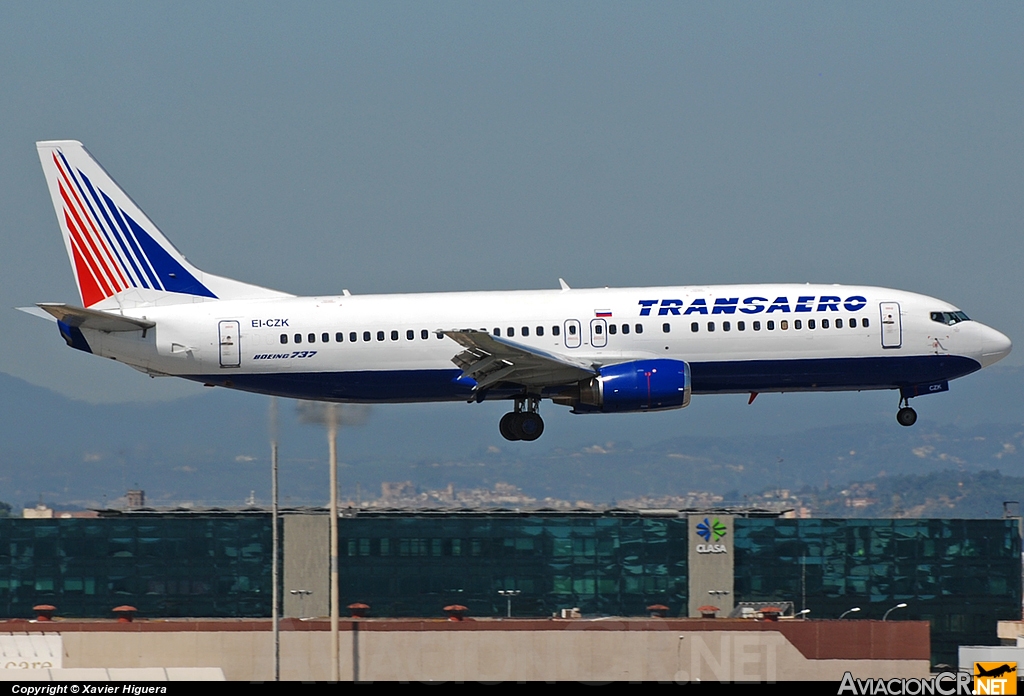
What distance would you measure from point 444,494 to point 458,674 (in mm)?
40341

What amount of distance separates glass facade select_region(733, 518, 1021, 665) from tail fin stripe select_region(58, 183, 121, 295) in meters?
33.4

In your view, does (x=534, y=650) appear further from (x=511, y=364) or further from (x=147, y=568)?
(x=147, y=568)

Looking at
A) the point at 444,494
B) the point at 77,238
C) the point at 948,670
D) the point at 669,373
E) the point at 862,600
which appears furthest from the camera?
the point at 444,494

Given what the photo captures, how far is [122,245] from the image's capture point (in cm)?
5275

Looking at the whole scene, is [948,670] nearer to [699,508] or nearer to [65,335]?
[699,508]

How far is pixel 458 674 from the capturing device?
54875mm

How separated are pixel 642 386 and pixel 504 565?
23819 mm

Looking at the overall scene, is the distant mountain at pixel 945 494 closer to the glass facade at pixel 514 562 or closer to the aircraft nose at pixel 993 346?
the glass facade at pixel 514 562

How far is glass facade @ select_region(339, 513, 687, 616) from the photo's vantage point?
6931 centimetres

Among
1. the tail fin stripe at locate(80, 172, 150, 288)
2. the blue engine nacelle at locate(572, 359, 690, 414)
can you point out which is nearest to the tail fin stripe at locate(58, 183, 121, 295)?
the tail fin stripe at locate(80, 172, 150, 288)

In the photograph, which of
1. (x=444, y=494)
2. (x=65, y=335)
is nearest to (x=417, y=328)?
(x=65, y=335)

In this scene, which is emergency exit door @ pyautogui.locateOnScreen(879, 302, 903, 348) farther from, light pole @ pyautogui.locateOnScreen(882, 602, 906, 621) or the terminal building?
the terminal building

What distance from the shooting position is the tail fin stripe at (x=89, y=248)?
172ft

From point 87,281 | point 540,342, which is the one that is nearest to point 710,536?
point 540,342
